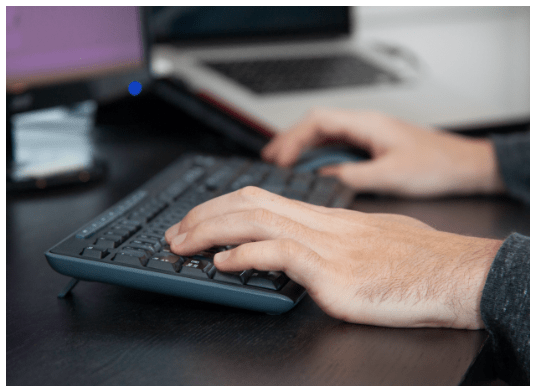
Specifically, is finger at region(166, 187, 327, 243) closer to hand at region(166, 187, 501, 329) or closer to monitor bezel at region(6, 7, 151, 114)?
hand at region(166, 187, 501, 329)

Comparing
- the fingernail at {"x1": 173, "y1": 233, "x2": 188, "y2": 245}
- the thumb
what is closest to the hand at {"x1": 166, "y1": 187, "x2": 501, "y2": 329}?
the fingernail at {"x1": 173, "y1": 233, "x2": 188, "y2": 245}

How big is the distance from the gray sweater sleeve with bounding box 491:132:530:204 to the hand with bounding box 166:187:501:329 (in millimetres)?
300

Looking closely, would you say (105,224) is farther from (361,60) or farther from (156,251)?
(361,60)

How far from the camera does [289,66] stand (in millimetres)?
1079

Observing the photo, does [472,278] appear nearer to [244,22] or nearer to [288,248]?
[288,248]

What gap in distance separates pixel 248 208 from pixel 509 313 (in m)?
0.22

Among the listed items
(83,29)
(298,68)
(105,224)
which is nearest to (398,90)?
(298,68)

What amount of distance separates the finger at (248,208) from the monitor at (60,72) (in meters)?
0.34

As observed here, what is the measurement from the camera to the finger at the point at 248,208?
461 millimetres

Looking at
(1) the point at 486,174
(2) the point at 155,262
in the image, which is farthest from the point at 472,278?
(1) the point at 486,174

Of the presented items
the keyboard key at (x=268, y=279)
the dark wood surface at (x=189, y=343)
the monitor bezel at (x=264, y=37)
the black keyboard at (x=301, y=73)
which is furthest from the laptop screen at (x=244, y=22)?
the keyboard key at (x=268, y=279)

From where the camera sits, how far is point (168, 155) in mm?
867

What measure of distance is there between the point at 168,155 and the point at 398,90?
0.47 meters

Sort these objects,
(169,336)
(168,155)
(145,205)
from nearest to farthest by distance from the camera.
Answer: (169,336) < (145,205) < (168,155)
